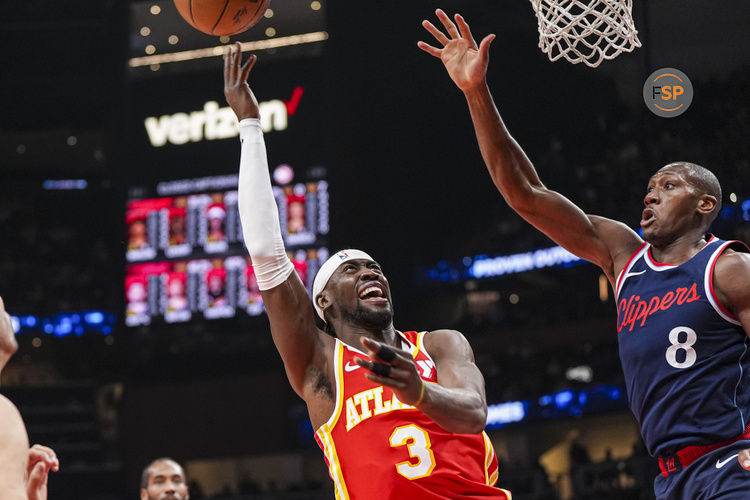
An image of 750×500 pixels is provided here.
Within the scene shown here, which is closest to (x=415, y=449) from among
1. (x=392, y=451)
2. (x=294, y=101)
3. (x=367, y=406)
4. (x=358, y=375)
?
(x=392, y=451)

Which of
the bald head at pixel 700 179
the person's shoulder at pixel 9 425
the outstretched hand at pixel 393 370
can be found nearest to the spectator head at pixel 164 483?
the person's shoulder at pixel 9 425

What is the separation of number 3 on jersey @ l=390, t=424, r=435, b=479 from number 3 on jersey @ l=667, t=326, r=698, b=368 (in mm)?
940

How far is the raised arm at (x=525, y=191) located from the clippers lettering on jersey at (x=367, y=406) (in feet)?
3.59

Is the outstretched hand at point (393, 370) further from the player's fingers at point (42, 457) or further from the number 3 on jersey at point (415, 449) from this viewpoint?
the player's fingers at point (42, 457)

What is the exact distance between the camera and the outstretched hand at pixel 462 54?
4270 mm

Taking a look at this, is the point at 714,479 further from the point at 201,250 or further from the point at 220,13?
the point at 201,250

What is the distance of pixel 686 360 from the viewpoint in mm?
3639

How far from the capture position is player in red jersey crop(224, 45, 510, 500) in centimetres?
348

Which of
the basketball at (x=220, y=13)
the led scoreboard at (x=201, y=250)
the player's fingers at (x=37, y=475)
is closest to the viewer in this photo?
the player's fingers at (x=37, y=475)

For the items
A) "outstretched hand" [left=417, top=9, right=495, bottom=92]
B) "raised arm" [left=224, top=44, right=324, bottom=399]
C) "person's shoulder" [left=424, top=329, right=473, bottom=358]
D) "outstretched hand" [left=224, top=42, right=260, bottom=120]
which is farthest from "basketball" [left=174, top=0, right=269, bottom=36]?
"person's shoulder" [left=424, top=329, right=473, bottom=358]

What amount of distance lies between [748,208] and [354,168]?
18.7 ft

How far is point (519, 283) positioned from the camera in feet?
49.1

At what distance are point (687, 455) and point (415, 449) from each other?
0.96 metres

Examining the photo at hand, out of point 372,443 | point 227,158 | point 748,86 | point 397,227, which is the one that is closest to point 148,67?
point 227,158
